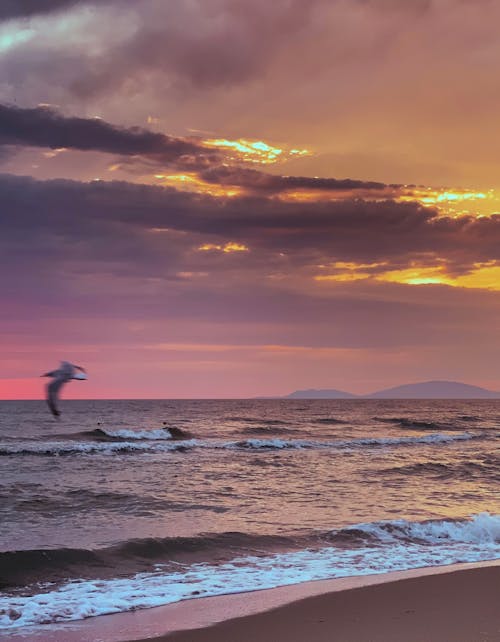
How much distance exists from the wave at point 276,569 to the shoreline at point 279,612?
30 cm

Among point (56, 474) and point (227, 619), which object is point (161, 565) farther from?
point (56, 474)

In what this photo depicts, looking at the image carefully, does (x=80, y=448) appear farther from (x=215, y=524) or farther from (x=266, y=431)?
(x=215, y=524)

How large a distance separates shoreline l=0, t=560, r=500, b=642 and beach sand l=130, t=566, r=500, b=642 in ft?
0.03

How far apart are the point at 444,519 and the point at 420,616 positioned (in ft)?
20.1

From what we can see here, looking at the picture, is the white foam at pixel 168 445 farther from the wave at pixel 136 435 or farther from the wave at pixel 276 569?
the wave at pixel 276 569

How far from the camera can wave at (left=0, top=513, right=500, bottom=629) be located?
25.5 ft

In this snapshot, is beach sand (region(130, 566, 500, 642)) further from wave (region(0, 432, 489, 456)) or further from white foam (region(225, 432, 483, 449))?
white foam (region(225, 432, 483, 449))

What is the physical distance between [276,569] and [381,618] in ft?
8.48

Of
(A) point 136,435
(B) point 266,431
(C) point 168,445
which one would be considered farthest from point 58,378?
(B) point 266,431

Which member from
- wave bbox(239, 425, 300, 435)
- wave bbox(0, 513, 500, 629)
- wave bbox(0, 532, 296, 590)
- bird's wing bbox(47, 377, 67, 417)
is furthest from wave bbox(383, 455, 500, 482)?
wave bbox(239, 425, 300, 435)

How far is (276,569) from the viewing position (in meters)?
9.43

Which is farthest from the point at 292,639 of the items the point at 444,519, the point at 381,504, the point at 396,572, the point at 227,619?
the point at 381,504

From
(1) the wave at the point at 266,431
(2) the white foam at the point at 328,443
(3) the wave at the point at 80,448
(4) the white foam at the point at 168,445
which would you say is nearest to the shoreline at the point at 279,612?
(3) the wave at the point at 80,448

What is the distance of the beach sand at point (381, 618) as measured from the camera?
646cm
